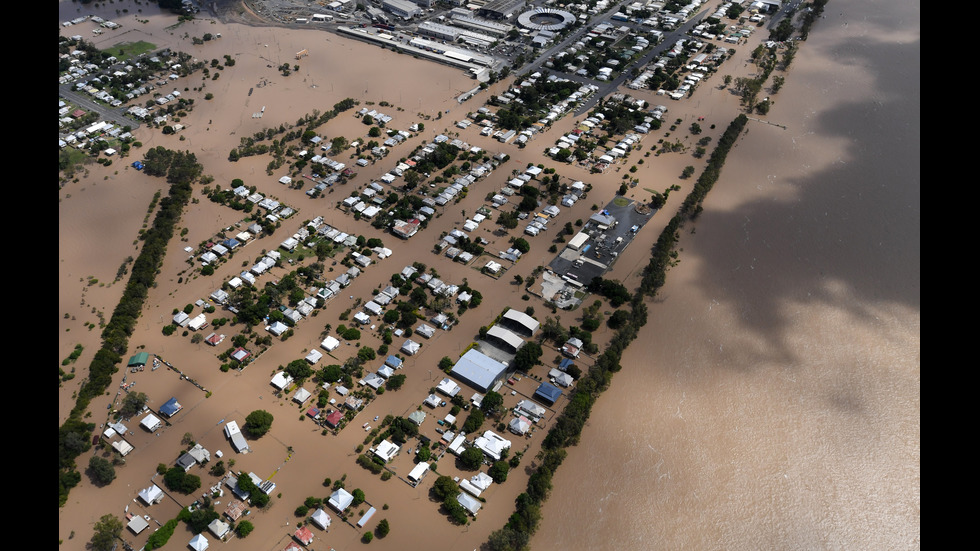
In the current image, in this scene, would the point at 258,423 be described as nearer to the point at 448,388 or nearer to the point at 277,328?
the point at 277,328

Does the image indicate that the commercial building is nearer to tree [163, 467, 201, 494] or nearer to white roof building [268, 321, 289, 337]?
white roof building [268, 321, 289, 337]

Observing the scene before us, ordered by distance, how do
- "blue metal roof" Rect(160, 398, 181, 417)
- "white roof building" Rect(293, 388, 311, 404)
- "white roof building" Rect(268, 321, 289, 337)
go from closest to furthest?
"blue metal roof" Rect(160, 398, 181, 417)
"white roof building" Rect(293, 388, 311, 404)
"white roof building" Rect(268, 321, 289, 337)

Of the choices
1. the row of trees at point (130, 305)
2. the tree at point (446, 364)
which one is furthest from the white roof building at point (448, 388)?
the row of trees at point (130, 305)

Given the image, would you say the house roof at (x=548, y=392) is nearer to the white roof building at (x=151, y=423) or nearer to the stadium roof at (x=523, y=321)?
the stadium roof at (x=523, y=321)

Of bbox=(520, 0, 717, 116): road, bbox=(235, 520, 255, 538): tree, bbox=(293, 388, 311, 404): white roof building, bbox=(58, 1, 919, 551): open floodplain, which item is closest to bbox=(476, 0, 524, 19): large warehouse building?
bbox=(520, 0, 717, 116): road

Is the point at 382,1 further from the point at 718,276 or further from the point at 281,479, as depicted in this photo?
the point at 281,479

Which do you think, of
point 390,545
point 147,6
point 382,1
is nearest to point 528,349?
point 390,545

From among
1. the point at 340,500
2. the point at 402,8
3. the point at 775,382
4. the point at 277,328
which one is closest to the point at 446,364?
the point at 340,500
